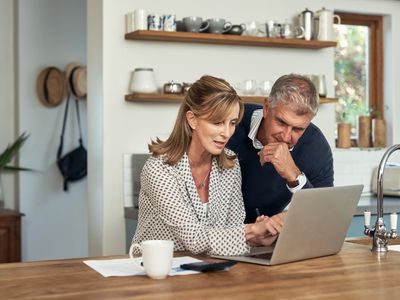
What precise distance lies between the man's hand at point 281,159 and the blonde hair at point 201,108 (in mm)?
181

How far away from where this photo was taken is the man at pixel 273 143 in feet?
9.22

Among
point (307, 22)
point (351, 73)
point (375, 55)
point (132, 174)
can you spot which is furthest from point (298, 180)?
point (375, 55)

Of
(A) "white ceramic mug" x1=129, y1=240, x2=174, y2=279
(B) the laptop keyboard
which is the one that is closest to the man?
(B) the laptop keyboard

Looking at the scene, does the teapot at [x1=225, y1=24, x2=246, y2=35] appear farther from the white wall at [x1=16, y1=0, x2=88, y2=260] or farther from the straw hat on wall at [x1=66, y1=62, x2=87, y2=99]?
the white wall at [x1=16, y1=0, x2=88, y2=260]

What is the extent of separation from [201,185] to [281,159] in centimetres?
30

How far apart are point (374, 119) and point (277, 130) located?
2907mm

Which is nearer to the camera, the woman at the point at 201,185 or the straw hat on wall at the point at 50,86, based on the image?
the woman at the point at 201,185

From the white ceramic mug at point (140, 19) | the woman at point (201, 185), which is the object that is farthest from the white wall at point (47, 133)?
the woman at point (201, 185)

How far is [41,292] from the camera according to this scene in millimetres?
1943

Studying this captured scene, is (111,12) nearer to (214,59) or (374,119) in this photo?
(214,59)

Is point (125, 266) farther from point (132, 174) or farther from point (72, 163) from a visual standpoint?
point (72, 163)

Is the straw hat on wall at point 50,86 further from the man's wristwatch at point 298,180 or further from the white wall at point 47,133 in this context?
the man's wristwatch at point 298,180

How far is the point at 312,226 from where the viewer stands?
2434mm

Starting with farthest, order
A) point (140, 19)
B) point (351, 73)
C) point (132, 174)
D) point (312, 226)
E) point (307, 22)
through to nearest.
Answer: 1. point (351, 73)
2. point (307, 22)
3. point (132, 174)
4. point (140, 19)
5. point (312, 226)
